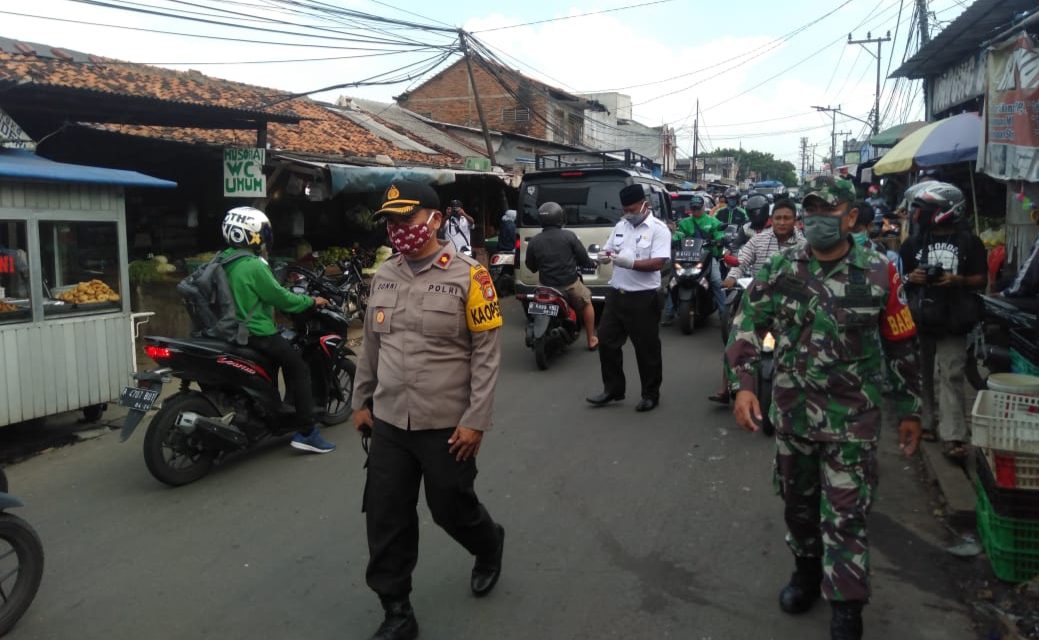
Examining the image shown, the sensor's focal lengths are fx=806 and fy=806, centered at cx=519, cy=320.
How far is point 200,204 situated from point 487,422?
979 centimetres

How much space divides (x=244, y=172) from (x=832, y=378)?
8.28 m

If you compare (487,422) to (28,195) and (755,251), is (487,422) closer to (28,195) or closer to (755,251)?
(755,251)

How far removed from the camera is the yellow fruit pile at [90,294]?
6.64 metres

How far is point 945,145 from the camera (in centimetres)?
886

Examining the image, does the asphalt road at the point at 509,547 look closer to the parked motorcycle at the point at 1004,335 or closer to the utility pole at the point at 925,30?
the parked motorcycle at the point at 1004,335

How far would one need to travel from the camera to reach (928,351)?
5660mm

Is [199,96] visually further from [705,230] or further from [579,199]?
[705,230]

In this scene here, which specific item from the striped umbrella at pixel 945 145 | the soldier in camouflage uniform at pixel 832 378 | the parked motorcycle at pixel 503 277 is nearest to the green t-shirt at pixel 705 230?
the striped umbrella at pixel 945 145

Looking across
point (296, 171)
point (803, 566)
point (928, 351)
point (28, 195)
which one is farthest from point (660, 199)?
point (803, 566)

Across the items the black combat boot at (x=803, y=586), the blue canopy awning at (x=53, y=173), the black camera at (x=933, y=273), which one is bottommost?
the black combat boot at (x=803, y=586)

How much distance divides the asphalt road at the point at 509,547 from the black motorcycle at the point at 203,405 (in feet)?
0.70

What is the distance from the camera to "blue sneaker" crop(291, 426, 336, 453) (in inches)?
235

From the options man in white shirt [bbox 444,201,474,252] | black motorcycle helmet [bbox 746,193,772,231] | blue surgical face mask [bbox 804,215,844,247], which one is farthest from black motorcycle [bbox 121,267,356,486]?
man in white shirt [bbox 444,201,474,252]

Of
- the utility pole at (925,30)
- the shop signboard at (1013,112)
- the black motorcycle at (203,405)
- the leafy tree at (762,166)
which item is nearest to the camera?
the black motorcycle at (203,405)
